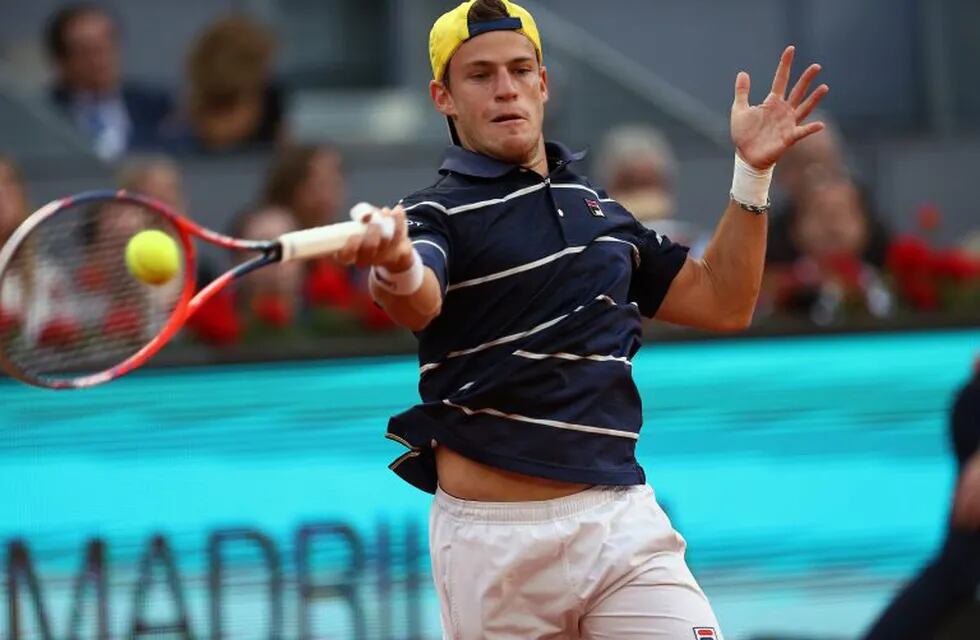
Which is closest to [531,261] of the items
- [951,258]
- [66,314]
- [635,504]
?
[635,504]

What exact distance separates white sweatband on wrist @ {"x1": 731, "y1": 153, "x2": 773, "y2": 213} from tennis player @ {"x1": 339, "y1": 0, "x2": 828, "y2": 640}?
0.16m

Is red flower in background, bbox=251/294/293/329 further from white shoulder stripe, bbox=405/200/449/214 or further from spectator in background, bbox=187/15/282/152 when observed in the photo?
white shoulder stripe, bbox=405/200/449/214

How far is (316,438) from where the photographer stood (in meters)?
6.12

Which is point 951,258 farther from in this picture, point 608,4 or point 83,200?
point 608,4

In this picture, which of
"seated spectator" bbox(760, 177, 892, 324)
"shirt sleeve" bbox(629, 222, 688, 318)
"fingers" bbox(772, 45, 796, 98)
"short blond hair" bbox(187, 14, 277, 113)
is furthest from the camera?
"short blond hair" bbox(187, 14, 277, 113)

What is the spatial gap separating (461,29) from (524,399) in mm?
834

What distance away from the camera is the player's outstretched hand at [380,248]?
3381 mm

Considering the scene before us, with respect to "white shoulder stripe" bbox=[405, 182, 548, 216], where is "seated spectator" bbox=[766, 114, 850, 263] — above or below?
above

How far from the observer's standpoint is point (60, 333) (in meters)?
5.12

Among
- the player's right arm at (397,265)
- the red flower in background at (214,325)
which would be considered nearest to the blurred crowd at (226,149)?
the red flower in background at (214,325)

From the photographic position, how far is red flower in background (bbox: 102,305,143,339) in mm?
4902

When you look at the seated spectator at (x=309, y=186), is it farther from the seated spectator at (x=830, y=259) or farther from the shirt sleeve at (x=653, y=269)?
the shirt sleeve at (x=653, y=269)

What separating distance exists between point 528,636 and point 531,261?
80cm

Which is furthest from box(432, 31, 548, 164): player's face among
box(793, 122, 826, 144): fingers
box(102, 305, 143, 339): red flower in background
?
box(102, 305, 143, 339): red flower in background
